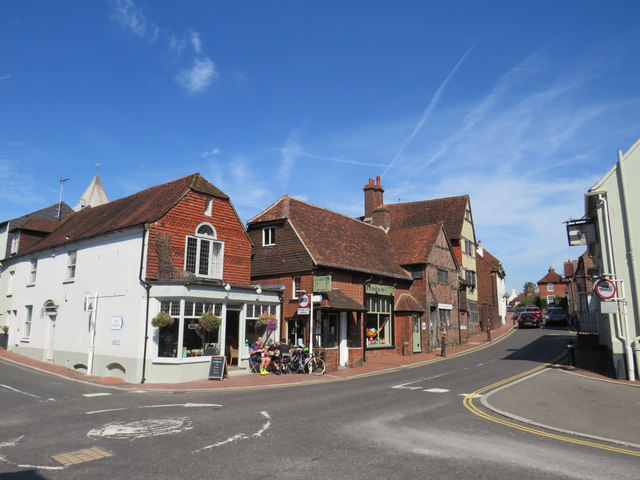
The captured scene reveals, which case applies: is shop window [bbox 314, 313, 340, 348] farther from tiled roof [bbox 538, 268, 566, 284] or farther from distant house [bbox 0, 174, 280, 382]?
tiled roof [bbox 538, 268, 566, 284]

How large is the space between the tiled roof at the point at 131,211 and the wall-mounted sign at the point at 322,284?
20.3 feet

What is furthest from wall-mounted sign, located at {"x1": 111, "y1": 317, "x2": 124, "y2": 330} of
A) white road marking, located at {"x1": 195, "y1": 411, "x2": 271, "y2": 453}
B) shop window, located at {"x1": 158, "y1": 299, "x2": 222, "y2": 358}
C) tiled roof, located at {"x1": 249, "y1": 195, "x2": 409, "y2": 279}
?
white road marking, located at {"x1": 195, "y1": 411, "x2": 271, "y2": 453}

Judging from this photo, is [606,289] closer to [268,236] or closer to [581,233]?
[581,233]

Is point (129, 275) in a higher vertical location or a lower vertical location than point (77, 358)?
higher

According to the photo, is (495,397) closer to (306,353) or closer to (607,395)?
(607,395)

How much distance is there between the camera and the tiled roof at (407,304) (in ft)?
91.6

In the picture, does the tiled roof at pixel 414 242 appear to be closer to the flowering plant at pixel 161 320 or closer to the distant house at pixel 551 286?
the flowering plant at pixel 161 320

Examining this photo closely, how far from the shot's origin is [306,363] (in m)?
20.4

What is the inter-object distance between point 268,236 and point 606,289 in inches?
653

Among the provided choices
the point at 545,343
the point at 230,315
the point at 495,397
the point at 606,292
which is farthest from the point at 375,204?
the point at 495,397

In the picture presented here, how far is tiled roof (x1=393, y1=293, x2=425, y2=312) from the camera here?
2792 cm

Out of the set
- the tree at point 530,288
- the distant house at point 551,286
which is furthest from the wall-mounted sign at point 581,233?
the tree at point 530,288

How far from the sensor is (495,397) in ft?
43.7

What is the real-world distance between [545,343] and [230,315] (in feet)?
75.2
